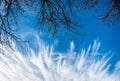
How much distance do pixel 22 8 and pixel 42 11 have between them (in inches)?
24.6

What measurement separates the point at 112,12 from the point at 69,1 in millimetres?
1381

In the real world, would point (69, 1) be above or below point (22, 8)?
above

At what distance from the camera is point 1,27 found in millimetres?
6582

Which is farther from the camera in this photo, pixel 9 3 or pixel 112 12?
pixel 112 12

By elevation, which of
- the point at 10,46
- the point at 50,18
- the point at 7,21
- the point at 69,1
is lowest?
the point at 10,46

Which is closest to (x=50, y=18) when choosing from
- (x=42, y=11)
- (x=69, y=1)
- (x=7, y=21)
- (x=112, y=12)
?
(x=42, y=11)

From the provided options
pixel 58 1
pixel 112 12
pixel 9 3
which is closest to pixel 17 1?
pixel 9 3

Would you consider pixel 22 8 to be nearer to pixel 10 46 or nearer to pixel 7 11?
pixel 7 11

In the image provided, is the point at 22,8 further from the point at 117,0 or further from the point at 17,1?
the point at 117,0

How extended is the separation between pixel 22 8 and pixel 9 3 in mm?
406

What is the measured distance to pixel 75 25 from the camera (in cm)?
663

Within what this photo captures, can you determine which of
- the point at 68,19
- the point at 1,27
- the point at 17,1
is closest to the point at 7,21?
the point at 1,27

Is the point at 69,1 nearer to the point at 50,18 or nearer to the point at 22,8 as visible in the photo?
the point at 50,18

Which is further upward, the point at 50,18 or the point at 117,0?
the point at 117,0
